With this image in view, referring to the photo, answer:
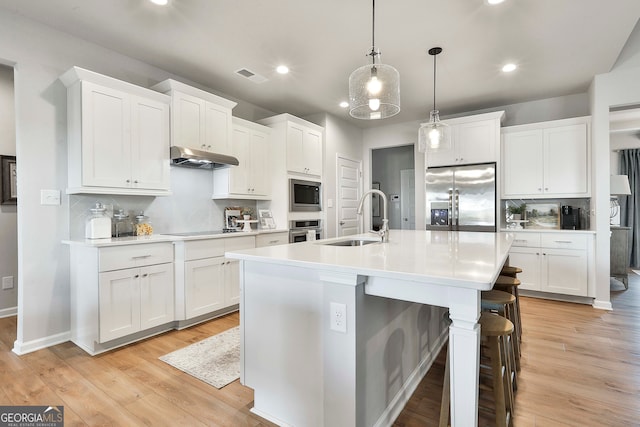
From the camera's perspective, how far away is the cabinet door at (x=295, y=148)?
431 cm

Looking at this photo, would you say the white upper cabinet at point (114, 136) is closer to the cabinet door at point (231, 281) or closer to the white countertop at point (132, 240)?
the white countertop at point (132, 240)

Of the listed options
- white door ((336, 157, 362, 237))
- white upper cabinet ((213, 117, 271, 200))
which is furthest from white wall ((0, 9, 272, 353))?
white door ((336, 157, 362, 237))

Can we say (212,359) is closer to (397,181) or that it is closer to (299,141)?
(299,141)

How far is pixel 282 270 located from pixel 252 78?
2.79 m

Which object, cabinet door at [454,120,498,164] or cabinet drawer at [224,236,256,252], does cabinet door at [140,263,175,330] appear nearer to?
cabinet drawer at [224,236,256,252]

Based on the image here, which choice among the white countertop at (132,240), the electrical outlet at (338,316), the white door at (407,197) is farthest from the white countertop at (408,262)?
the white door at (407,197)

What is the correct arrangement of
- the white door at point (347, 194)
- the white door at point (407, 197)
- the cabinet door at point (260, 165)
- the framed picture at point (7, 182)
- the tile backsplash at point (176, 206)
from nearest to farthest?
the tile backsplash at point (176, 206), the framed picture at point (7, 182), the cabinet door at point (260, 165), the white door at point (347, 194), the white door at point (407, 197)

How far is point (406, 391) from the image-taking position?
189 cm

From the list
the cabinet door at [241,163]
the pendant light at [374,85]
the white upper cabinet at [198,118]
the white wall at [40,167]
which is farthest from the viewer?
the cabinet door at [241,163]

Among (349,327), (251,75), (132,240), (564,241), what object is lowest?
(349,327)

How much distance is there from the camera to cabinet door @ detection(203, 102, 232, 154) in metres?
3.48

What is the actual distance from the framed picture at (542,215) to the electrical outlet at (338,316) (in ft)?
14.1

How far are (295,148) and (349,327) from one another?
339 centimetres

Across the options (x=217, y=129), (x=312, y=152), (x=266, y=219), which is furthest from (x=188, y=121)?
(x=312, y=152)
